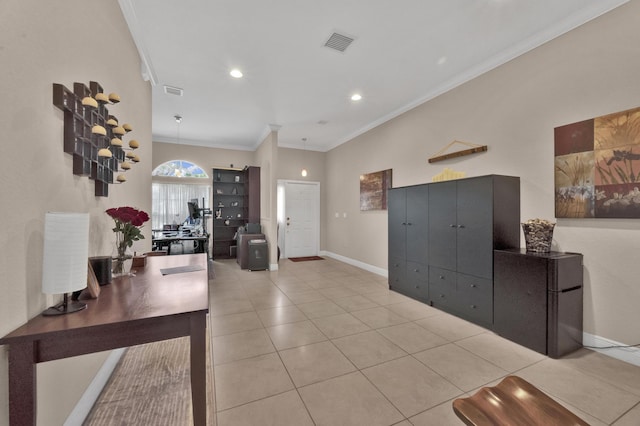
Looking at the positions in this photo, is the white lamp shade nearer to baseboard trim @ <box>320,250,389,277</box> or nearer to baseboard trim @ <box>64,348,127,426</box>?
baseboard trim @ <box>64,348,127,426</box>

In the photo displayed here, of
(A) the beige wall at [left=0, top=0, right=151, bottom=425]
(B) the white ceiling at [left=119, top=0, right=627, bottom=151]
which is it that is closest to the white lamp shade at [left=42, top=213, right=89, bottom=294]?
(A) the beige wall at [left=0, top=0, right=151, bottom=425]

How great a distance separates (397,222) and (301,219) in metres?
3.57

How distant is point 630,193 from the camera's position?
221cm

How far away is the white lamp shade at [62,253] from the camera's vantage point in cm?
111

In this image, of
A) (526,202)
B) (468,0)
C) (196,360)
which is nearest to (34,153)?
(196,360)

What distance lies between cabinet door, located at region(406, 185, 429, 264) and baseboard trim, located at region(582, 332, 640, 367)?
168 centimetres

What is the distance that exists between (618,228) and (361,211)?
401cm

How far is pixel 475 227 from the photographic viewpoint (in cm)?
300

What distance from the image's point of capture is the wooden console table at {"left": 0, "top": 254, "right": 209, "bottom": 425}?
0.97m

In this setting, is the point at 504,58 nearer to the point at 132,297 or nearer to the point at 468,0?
the point at 468,0

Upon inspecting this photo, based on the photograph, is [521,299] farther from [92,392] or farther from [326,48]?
[92,392]

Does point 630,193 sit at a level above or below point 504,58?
below

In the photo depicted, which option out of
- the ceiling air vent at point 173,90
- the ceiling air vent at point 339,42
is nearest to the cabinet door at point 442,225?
the ceiling air vent at point 339,42

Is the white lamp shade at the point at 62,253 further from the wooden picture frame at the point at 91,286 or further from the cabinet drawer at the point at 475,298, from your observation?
the cabinet drawer at the point at 475,298
